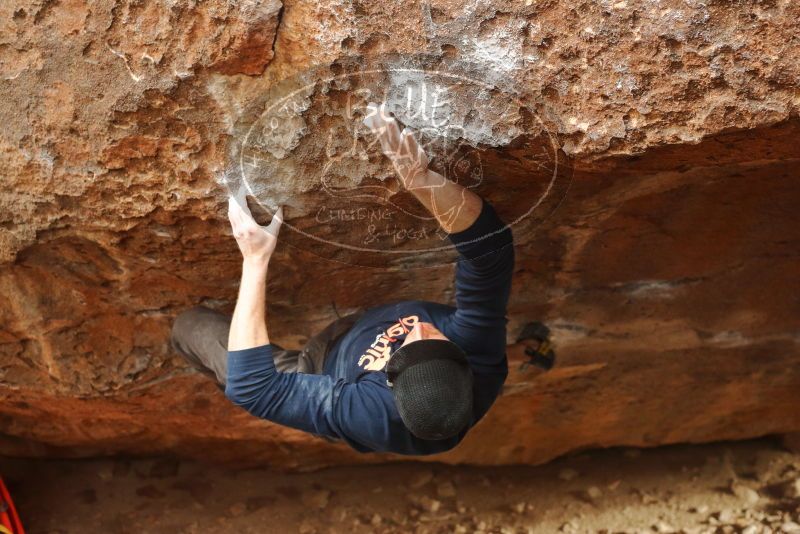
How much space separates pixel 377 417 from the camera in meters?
1.74

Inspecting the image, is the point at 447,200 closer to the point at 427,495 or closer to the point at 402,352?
the point at 402,352

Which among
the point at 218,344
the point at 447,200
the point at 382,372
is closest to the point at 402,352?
the point at 382,372

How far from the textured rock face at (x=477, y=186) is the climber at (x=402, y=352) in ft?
0.31

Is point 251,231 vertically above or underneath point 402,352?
above

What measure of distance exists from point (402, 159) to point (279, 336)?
0.81 metres

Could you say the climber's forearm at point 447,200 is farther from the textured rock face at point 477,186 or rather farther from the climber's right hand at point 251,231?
the climber's right hand at point 251,231

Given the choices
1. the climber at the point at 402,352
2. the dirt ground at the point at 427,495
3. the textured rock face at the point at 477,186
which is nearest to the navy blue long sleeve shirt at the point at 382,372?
the climber at the point at 402,352

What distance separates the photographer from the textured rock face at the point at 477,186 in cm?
149

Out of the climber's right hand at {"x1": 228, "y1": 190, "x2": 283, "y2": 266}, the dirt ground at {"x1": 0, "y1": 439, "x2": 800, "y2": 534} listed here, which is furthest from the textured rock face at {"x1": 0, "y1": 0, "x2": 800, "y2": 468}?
the dirt ground at {"x1": 0, "y1": 439, "x2": 800, "y2": 534}

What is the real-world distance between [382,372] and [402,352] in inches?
5.8

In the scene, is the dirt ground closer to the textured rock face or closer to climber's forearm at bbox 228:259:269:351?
the textured rock face

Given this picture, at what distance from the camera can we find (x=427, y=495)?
9.54 feet

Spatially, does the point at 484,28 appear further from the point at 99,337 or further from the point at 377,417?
the point at 99,337

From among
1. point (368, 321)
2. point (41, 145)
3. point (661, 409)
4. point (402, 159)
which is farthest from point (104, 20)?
point (661, 409)
